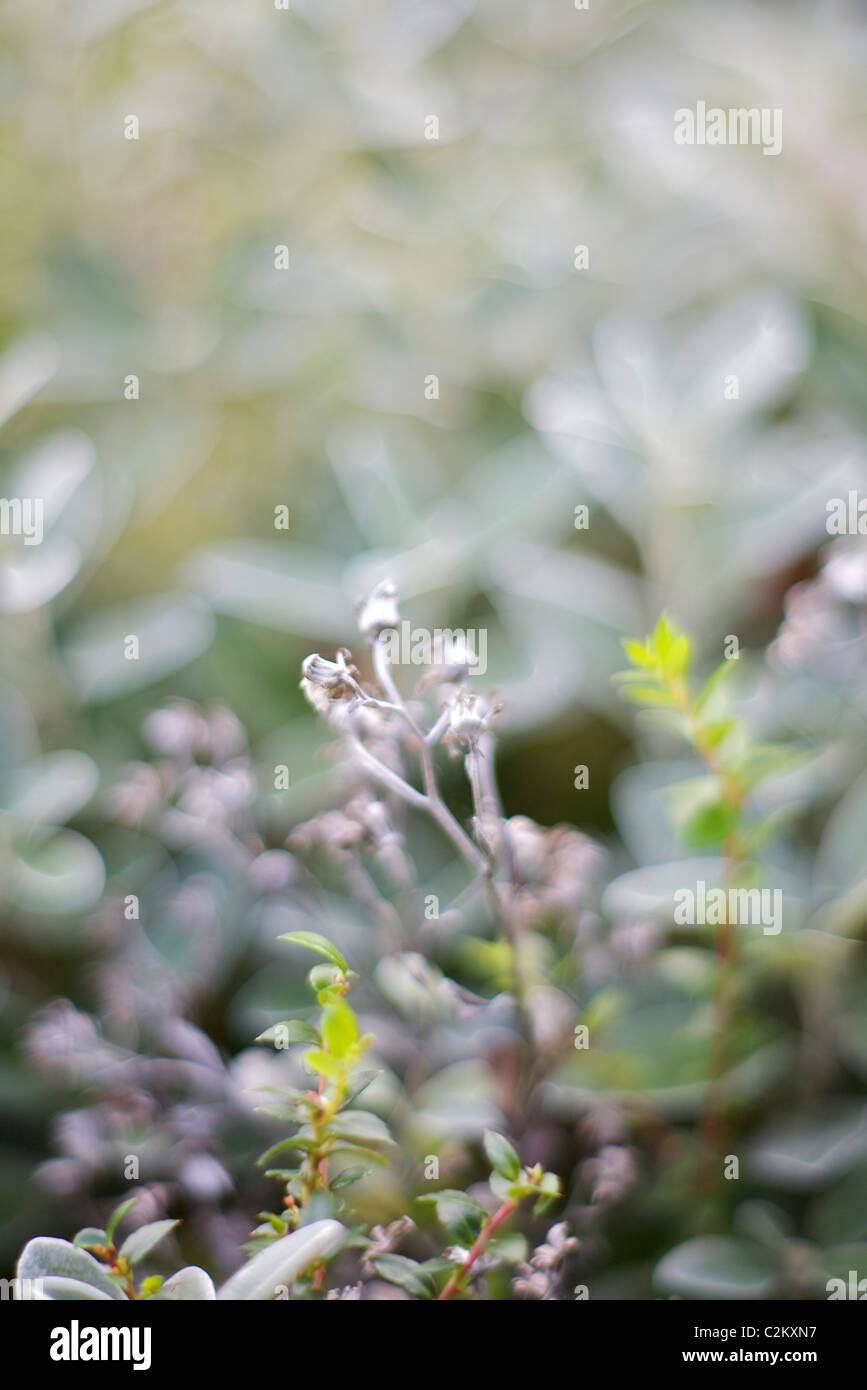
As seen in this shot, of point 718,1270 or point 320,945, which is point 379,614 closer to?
point 320,945

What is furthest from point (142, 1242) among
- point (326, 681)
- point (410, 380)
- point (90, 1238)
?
point (410, 380)

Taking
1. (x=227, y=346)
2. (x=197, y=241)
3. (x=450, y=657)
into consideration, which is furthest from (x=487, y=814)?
(x=197, y=241)

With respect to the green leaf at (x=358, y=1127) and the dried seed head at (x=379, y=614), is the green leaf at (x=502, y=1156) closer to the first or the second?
the green leaf at (x=358, y=1127)

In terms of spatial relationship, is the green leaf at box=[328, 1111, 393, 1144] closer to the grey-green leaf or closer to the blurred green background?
the grey-green leaf

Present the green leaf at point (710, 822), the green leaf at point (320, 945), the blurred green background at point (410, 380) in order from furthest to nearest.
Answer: the blurred green background at point (410, 380) < the green leaf at point (710, 822) < the green leaf at point (320, 945)

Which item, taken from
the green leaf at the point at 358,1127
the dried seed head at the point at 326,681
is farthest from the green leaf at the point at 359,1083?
the dried seed head at the point at 326,681
